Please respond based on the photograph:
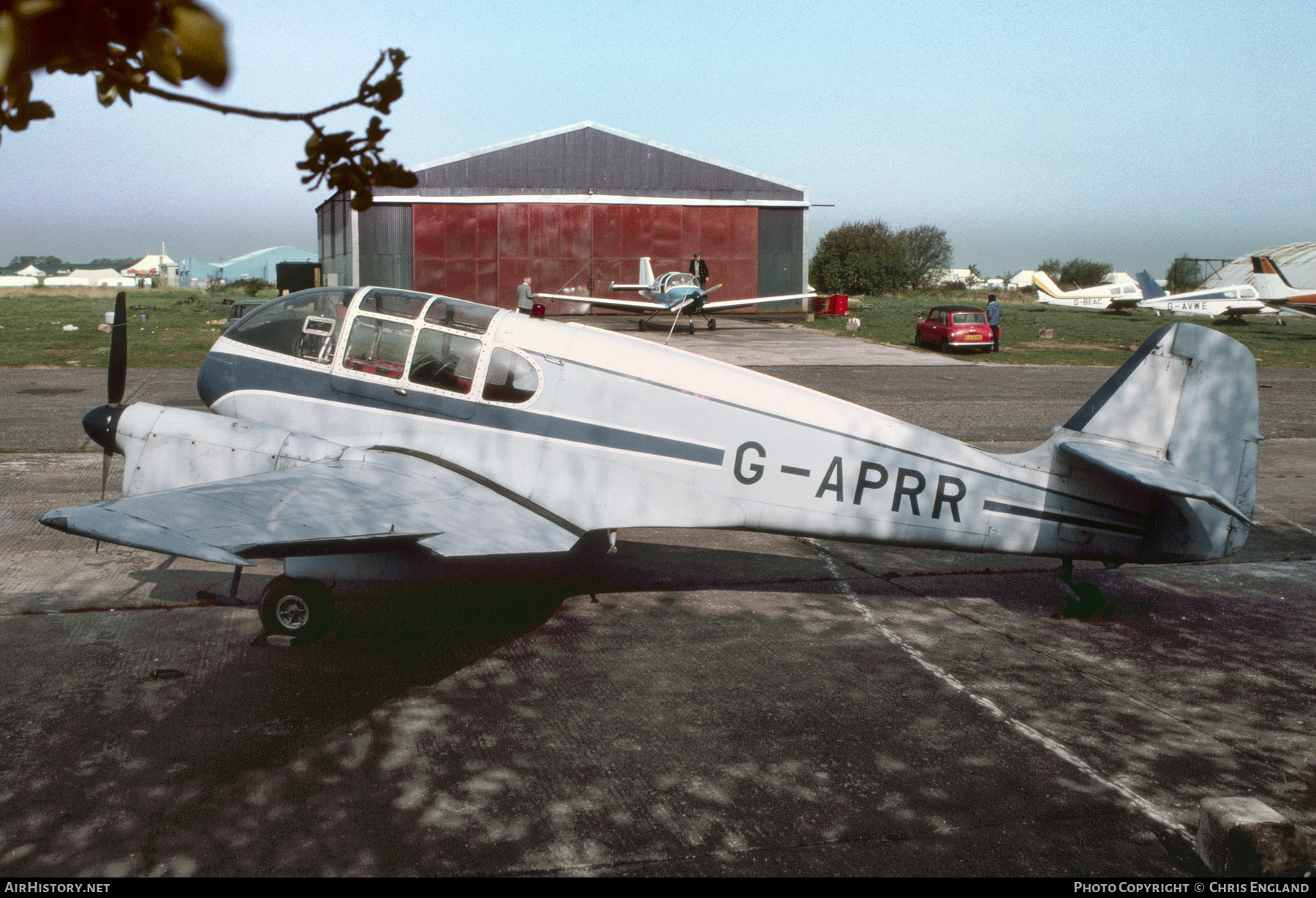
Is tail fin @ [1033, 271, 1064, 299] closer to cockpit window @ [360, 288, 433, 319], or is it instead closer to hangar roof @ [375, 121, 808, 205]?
hangar roof @ [375, 121, 808, 205]

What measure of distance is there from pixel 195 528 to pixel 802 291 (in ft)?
146

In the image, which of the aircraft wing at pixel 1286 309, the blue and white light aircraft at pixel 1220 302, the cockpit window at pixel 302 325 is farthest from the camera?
the blue and white light aircraft at pixel 1220 302

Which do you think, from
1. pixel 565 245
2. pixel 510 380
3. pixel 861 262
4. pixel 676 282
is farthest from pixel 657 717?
pixel 861 262

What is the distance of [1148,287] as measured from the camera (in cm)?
5450

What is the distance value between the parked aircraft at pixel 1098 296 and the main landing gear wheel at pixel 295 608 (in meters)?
67.4

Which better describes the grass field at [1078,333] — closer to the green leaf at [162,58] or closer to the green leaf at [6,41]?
the green leaf at [162,58]

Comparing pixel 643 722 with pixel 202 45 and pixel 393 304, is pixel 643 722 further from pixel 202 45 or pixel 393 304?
pixel 202 45

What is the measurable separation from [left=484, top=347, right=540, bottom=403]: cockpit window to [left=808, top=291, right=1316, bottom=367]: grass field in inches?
995

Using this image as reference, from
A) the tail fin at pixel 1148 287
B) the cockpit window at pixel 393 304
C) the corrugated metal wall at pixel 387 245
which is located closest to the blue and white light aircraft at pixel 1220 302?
the tail fin at pixel 1148 287

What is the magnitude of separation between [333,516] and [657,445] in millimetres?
2579

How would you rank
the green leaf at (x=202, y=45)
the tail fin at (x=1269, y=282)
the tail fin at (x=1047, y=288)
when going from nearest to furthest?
the green leaf at (x=202, y=45)
the tail fin at (x=1269, y=282)
the tail fin at (x=1047, y=288)

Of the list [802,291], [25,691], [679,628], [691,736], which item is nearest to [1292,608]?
[679,628]

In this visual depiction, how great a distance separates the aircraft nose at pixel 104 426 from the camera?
736 cm

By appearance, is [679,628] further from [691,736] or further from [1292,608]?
[1292,608]
